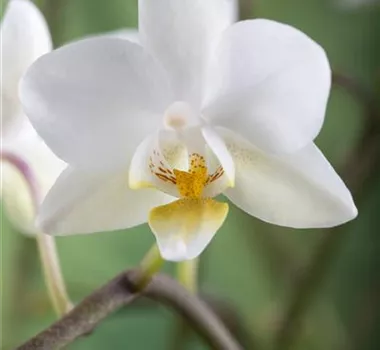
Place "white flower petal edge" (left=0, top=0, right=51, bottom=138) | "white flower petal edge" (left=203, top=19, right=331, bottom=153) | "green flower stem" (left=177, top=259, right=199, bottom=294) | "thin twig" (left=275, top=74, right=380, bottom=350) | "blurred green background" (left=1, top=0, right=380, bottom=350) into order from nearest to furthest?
"white flower petal edge" (left=203, top=19, right=331, bottom=153) < "white flower petal edge" (left=0, top=0, right=51, bottom=138) < "green flower stem" (left=177, top=259, right=199, bottom=294) < "thin twig" (left=275, top=74, right=380, bottom=350) < "blurred green background" (left=1, top=0, right=380, bottom=350)

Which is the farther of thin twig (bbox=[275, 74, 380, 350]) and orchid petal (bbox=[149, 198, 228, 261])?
thin twig (bbox=[275, 74, 380, 350])

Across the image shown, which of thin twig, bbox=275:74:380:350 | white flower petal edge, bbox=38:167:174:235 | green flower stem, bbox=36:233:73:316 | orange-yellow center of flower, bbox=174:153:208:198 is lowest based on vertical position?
thin twig, bbox=275:74:380:350

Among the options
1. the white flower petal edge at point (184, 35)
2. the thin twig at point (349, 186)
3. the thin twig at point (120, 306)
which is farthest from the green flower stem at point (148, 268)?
the thin twig at point (349, 186)

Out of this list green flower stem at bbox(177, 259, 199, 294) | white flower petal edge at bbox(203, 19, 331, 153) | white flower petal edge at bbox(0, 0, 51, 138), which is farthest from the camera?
green flower stem at bbox(177, 259, 199, 294)

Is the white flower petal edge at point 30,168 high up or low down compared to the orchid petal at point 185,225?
down

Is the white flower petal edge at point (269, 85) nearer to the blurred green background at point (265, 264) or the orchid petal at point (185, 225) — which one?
the orchid petal at point (185, 225)

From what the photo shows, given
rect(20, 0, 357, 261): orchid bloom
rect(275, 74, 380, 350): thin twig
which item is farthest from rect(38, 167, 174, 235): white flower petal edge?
rect(275, 74, 380, 350): thin twig

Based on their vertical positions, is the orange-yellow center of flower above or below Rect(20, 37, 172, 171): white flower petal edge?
below

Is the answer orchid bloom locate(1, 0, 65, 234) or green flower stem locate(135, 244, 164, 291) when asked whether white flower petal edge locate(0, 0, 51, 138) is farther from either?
green flower stem locate(135, 244, 164, 291)
